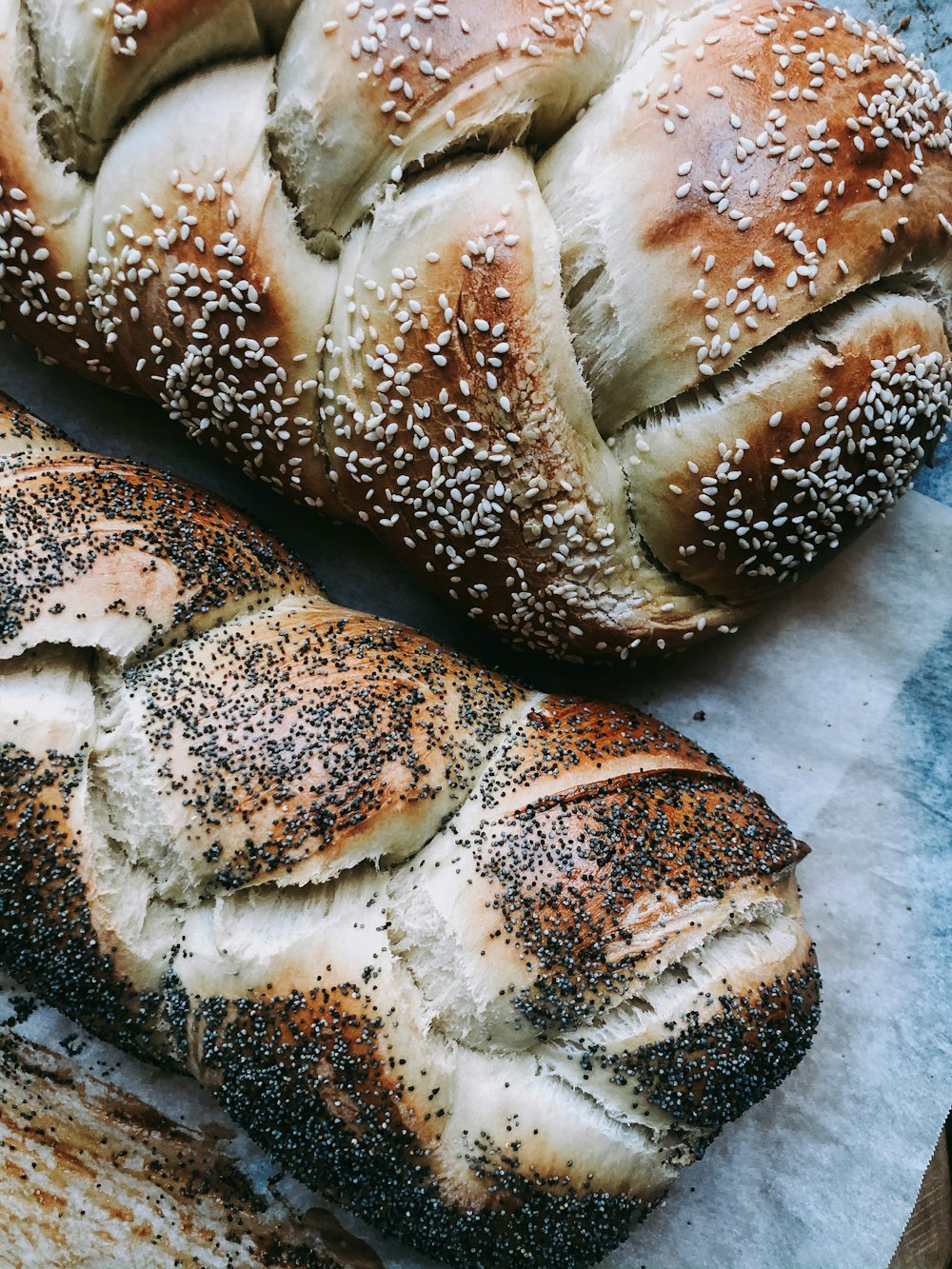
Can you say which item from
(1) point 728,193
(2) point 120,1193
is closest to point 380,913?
(2) point 120,1193

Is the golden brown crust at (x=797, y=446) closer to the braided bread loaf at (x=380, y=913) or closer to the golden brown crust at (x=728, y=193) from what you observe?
the golden brown crust at (x=728, y=193)

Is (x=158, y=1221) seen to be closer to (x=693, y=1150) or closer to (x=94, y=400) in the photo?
(x=693, y=1150)

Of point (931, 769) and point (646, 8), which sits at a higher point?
point (646, 8)

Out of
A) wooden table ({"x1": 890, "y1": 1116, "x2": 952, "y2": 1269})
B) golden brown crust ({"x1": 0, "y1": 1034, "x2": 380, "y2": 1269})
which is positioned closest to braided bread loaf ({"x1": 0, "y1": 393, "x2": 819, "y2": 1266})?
golden brown crust ({"x1": 0, "y1": 1034, "x2": 380, "y2": 1269})

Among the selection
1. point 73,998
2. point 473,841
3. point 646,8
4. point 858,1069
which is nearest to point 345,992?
point 473,841

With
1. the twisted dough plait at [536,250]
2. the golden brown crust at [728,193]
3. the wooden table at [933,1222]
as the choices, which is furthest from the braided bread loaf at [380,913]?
the golden brown crust at [728,193]

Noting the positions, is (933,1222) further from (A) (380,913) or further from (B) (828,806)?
(A) (380,913)

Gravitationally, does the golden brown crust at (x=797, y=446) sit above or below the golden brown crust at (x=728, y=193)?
below
